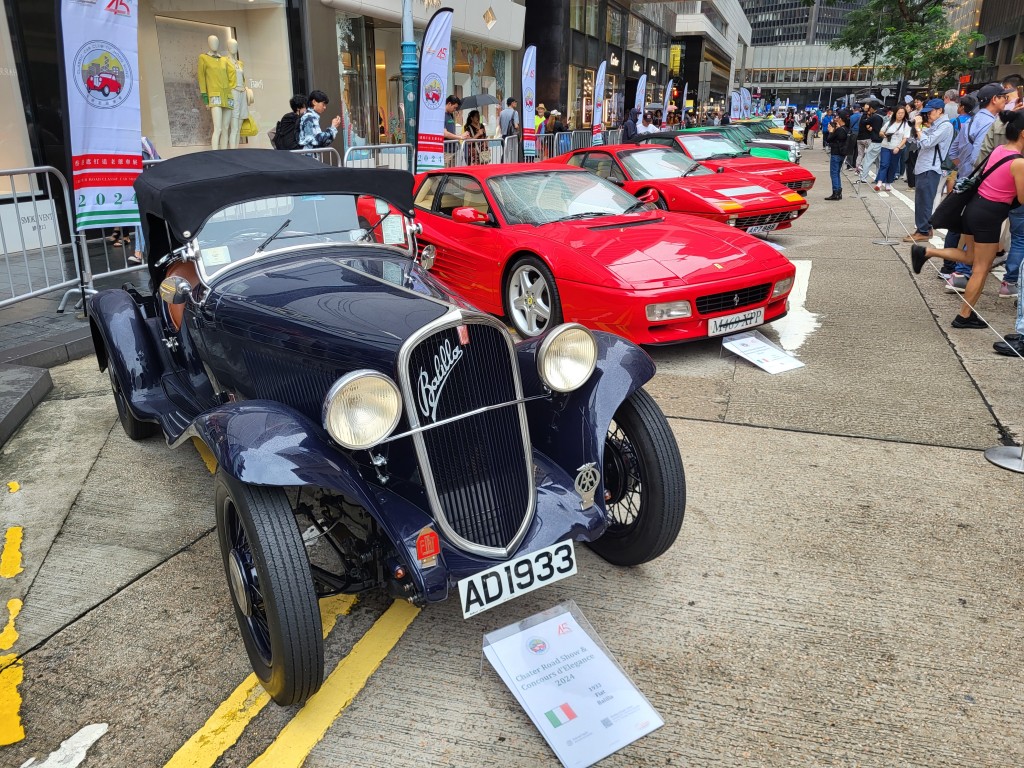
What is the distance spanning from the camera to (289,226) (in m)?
3.67

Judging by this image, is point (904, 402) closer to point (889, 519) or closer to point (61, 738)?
point (889, 519)

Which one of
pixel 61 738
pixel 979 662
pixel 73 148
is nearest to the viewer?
pixel 61 738

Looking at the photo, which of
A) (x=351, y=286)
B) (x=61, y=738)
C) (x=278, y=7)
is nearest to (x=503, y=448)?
(x=351, y=286)

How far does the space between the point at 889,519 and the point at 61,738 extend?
3.56 m

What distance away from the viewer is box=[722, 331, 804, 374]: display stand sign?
5602 millimetres

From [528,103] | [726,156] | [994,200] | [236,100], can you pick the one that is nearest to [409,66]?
[236,100]

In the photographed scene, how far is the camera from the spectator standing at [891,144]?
15109mm

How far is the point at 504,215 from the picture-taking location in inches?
253

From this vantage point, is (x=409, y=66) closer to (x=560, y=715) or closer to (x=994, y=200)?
(x=994, y=200)

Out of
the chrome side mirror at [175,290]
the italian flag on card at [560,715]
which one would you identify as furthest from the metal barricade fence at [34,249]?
the italian flag on card at [560,715]

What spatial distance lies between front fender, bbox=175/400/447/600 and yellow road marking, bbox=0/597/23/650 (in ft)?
3.85

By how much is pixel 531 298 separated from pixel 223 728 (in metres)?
4.38

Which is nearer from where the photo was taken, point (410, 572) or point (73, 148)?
point (410, 572)

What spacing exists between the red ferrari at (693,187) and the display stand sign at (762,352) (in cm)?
312
